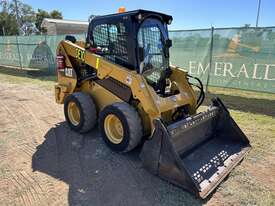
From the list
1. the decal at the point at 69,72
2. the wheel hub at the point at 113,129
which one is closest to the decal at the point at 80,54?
the decal at the point at 69,72

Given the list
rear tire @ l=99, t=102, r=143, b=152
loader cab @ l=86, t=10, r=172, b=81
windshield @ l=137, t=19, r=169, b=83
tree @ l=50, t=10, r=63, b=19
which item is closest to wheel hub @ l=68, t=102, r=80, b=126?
rear tire @ l=99, t=102, r=143, b=152

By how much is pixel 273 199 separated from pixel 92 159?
8.00 feet

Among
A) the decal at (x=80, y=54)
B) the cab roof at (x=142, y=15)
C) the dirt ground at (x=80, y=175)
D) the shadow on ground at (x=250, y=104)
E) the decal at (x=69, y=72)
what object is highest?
the cab roof at (x=142, y=15)

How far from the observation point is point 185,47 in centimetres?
855

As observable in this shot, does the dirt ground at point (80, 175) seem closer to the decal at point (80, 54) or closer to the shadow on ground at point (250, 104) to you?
the decal at point (80, 54)

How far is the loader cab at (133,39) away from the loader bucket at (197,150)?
1.15 m

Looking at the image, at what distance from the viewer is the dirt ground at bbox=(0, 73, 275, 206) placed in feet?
9.59

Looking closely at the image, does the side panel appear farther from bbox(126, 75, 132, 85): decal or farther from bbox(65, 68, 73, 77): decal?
bbox(126, 75, 132, 85): decal

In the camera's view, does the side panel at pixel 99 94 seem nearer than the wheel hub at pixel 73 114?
Yes

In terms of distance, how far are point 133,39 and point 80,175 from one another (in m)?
2.07

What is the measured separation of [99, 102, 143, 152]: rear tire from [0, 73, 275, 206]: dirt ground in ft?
0.71

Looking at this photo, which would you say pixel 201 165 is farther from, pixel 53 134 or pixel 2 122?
pixel 2 122

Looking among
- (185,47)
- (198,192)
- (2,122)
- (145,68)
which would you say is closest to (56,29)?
(185,47)

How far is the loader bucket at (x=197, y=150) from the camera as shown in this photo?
293 centimetres
